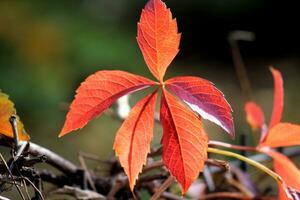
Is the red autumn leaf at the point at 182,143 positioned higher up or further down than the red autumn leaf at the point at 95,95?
further down

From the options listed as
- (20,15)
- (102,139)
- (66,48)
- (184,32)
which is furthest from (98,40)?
(184,32)

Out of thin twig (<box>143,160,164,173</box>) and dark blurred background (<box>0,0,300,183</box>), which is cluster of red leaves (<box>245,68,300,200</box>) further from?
dark blurred background (<box>0,0,300,183</box>)

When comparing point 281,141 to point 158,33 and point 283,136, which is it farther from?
point 158,33

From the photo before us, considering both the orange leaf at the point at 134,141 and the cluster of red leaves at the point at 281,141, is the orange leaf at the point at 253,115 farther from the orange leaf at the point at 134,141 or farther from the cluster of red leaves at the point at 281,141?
the orange leaf at the point at 134,141

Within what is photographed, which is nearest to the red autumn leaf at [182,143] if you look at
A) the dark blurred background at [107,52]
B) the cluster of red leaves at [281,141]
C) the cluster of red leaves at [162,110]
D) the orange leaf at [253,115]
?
the cluster of red leaves at [162,110]

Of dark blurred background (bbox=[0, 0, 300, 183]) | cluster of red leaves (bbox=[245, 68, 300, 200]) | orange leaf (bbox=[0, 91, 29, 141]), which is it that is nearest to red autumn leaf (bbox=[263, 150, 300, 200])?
cluster of red leaves (bbox=[245, 68, 300, 200])

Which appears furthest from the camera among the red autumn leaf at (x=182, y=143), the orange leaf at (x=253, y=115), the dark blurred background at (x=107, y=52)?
the dark blurred background at (x=107, y=52)
